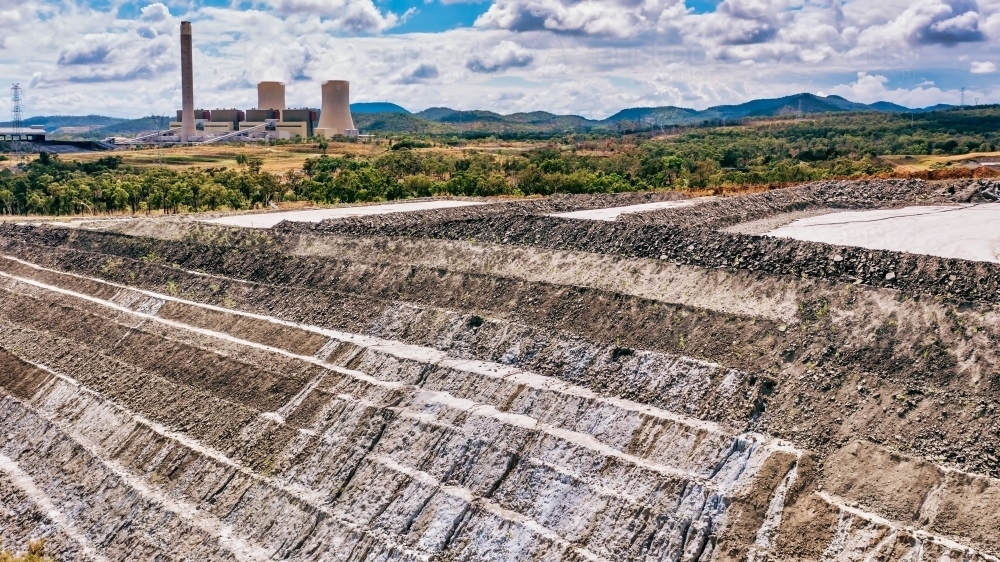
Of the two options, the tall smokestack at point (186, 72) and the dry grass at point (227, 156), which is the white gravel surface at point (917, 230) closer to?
the dry grass at point (227, 156)

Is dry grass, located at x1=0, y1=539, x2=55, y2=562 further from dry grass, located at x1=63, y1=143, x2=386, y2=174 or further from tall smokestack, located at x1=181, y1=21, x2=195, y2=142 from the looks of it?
tall smokestack, located at x1=181, y1=21, x2=195, y2=142

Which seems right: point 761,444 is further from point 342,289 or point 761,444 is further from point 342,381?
point 342,289

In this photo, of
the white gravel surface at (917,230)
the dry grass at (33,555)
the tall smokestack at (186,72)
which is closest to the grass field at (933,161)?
the white gravel surface at (917,230)

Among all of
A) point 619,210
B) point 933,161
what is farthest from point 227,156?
point 619,210

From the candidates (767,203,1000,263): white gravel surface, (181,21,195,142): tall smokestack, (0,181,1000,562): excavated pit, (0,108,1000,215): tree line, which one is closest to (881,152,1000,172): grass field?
(0,108,1000,215): tree line

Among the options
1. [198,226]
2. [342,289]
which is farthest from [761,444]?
[198,226]
